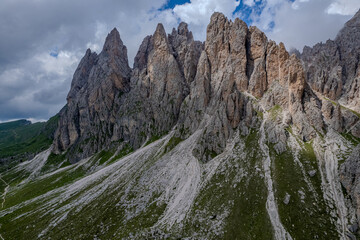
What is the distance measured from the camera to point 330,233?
125 feet

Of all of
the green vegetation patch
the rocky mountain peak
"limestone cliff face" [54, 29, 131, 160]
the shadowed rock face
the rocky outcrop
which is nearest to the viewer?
the green vegetation patch

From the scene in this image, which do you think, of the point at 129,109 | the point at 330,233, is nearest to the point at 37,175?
the point at 129,109

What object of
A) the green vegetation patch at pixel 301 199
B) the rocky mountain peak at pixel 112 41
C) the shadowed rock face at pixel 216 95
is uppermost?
the rocky mountain peak at pixel 112 41

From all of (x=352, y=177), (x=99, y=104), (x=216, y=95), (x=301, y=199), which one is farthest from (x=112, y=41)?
(x=352, y=177)

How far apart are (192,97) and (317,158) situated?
2813 inches

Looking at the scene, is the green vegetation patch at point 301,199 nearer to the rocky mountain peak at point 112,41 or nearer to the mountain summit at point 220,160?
the mountain summit at point 220,160

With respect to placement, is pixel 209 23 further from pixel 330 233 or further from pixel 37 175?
pixel 37 175

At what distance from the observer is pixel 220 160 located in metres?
69.2

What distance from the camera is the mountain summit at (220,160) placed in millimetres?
45594

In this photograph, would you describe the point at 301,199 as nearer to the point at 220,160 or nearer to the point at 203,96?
the point at 220,160

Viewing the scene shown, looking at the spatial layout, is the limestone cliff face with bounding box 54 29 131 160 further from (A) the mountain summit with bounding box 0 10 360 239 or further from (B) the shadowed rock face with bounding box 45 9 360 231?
(A) the mountain summit with bounding box 0 10 360 239

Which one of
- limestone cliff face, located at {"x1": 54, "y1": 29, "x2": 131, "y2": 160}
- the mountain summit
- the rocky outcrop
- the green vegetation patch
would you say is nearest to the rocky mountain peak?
limestone cliff face, located at {"x1": 54, "y1": 29, "x2": 131, "y2": 160}

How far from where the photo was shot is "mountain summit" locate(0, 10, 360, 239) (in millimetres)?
45594

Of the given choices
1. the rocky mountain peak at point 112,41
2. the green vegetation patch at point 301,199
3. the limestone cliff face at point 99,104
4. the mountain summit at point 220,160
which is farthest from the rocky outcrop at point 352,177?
the rocky mountain peak at point 112,41
